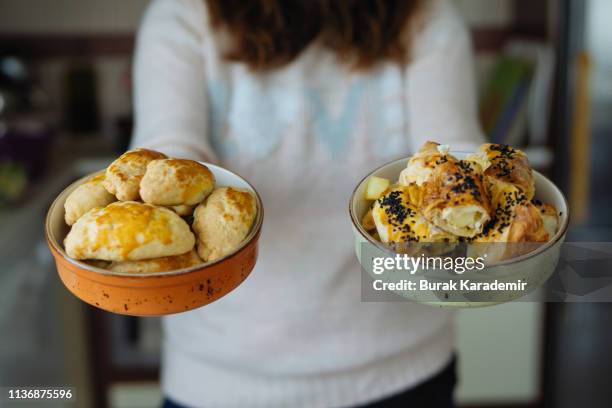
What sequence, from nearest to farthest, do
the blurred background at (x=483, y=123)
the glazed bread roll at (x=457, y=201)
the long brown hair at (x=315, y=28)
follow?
the glazed bread roll at (x=457, y=201) → the long brown hair at (x=315, y=28) → the blurred background at (x=483, y=123)

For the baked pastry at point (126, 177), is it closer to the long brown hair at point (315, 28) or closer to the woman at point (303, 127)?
the woman at point (303, 127)

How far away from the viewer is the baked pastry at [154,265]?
17.1 inches

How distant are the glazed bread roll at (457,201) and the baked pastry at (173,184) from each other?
16 centimetres

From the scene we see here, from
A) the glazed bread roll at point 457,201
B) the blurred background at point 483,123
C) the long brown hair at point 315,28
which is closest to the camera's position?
the glazed bread roll at point 457,201

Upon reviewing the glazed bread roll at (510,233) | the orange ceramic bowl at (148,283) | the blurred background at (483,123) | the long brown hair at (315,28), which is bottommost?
the blurred background at (483,123)

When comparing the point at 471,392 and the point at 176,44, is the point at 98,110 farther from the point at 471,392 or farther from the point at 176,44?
the point at 471,392

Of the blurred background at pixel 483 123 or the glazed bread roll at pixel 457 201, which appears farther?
the blurred background at pixel 483 123

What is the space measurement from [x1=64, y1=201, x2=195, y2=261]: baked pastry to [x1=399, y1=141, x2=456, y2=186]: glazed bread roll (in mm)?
155

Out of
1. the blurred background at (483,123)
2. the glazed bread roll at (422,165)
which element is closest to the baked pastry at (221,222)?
the glazed bread roll at (422,165)

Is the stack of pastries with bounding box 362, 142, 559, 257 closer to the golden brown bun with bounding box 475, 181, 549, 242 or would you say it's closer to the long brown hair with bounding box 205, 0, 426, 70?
the golden brown bun with bounding box 475, 181, 549, 242

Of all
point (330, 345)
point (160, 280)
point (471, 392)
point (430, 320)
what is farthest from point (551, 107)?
point (160, 280)

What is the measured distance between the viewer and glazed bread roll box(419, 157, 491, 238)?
16.6 inches

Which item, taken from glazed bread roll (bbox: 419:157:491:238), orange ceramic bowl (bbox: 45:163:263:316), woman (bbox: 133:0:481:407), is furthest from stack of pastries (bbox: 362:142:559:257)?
woman (bbox: 133:0:481:407)

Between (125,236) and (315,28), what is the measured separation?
1.63 ft
